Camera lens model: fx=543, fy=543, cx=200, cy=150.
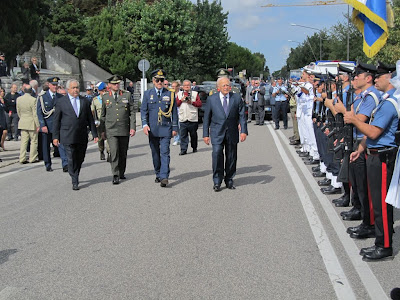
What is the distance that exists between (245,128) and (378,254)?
4.37m

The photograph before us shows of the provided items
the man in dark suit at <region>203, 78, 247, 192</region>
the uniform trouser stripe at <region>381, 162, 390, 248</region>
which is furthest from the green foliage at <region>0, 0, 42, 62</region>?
the uniform trouser stripe at <region>381, 162, 390, 248</region>

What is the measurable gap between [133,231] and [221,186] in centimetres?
326

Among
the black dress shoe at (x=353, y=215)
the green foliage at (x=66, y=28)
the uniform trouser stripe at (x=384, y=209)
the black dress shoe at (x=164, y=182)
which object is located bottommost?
the black dress shoe at (x=353, y=215)

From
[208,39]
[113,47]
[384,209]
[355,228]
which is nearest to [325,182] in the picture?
[355,228]

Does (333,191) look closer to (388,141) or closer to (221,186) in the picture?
(221,186)

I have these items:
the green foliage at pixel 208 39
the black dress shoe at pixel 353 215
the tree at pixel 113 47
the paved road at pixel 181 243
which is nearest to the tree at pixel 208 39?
the green foliage at pixel 208 39

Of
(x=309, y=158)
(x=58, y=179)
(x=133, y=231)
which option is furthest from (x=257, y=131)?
(x=133, y=231)

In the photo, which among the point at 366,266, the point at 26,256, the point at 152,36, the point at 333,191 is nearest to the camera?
the point at 366,266

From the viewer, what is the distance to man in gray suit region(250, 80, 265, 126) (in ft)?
75.2

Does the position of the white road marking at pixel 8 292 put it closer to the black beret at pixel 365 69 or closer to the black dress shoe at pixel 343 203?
the black beret at pixel 365 69

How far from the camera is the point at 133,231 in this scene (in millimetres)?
6648

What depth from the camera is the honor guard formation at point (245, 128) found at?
5551 mm

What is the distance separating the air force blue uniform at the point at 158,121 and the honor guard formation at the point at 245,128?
0.02 meters

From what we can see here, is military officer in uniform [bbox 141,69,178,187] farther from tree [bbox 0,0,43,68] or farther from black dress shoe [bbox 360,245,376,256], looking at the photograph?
tree [bbox 0,0,43,68]
